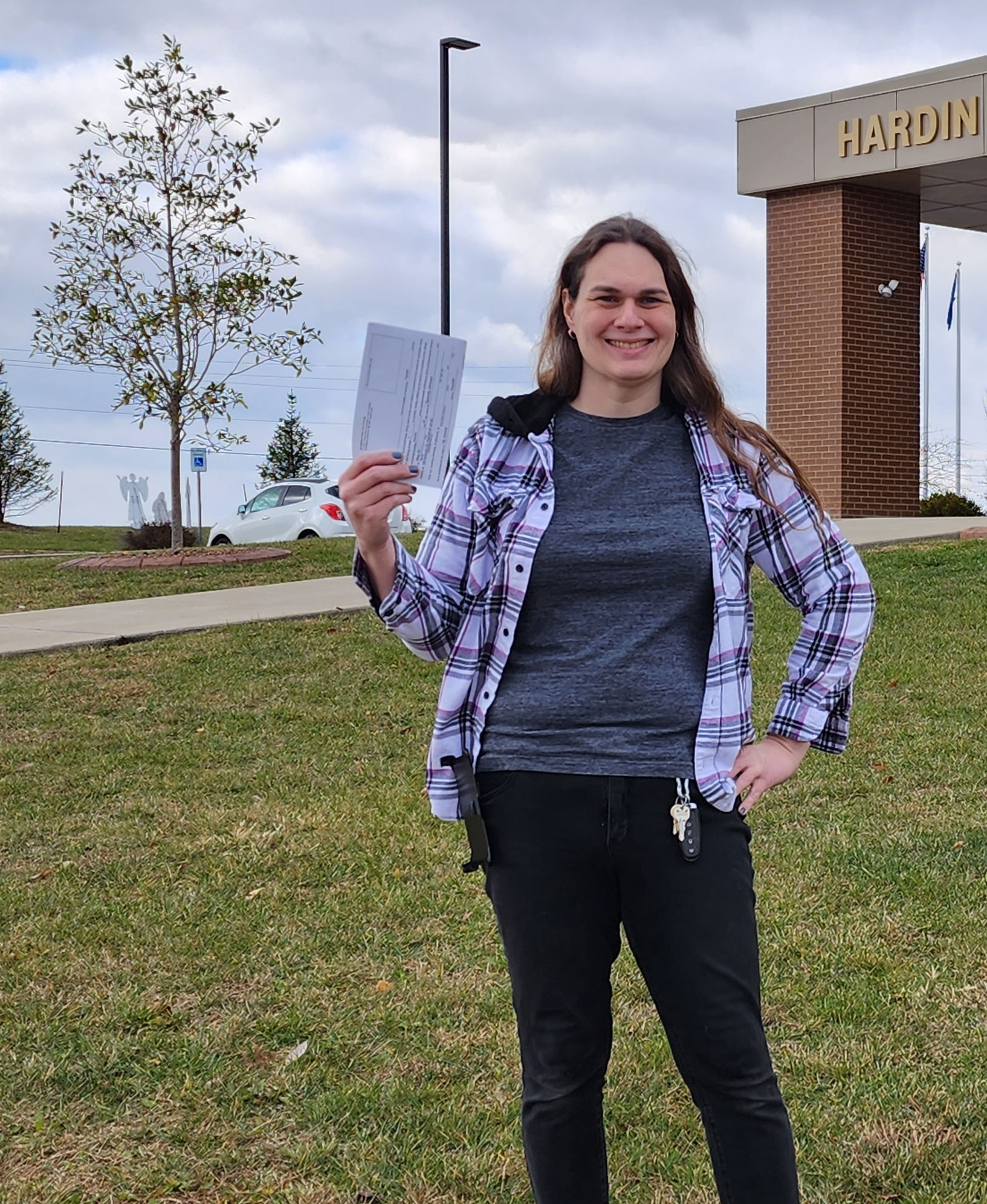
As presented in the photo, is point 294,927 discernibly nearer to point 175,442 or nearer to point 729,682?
point 729,682

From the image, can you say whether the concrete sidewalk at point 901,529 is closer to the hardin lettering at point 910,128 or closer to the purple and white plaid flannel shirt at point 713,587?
the hardin lettering at point 910,128

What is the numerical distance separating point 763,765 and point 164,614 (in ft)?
34.2

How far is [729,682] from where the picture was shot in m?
2.49

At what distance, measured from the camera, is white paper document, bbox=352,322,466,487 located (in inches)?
98.3

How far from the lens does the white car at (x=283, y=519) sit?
2212 centimetres

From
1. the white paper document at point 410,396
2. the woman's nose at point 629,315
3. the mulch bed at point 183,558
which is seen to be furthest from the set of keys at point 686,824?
the mulch bed at point 183,558

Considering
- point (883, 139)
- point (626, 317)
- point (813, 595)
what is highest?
point (883, 139)

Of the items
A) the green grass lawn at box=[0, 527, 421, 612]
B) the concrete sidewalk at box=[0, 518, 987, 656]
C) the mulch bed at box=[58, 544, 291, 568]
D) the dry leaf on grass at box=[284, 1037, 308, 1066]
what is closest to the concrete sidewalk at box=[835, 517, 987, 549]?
the concrete sidewalk at box=[0, 518, 987, 656]

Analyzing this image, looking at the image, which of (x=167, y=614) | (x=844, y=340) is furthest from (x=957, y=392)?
(x=167, y=614)

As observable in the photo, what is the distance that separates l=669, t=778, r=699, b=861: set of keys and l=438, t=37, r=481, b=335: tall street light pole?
17915 millimetres

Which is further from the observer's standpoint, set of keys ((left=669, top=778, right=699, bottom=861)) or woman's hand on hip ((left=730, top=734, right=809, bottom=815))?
woman's hand on hip ((left=730, top=734, right=809, bottom=815))

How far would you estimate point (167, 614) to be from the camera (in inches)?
489

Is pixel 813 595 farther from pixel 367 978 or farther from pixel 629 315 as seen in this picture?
pixel 367 978

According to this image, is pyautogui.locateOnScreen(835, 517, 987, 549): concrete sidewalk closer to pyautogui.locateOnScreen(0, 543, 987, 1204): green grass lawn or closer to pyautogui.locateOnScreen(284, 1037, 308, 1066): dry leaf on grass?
pyautogui.locateOnScreen(0, 543, 987, 1204): green grass lawn
